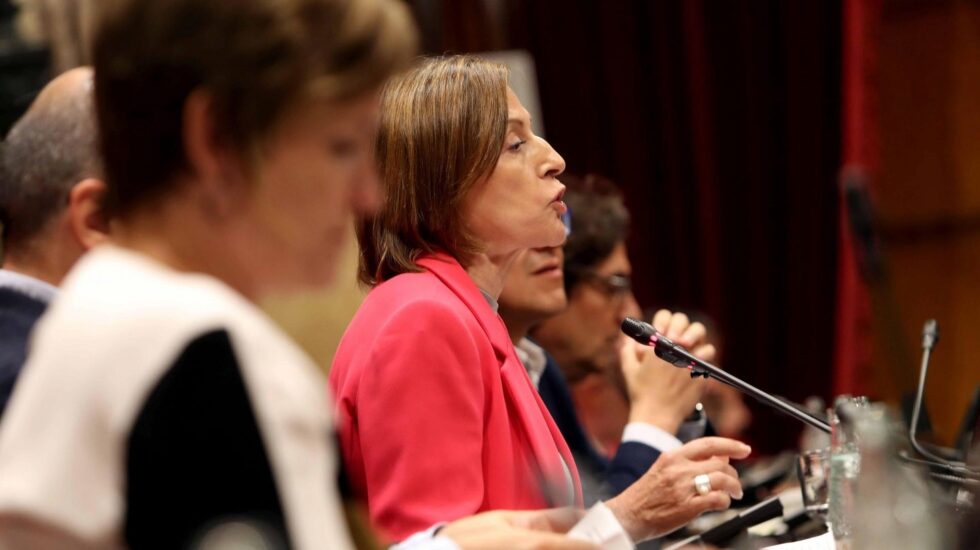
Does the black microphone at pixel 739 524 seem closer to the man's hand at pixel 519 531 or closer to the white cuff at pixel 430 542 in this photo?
the white cuff at pixel 430 542

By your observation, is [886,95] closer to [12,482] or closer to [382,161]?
[382,161]

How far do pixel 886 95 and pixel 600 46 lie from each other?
4.07 ft

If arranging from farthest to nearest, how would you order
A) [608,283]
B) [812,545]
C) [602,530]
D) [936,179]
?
1. [936,179]
2. [608,283]
3. [812,545]
4. [602,530]

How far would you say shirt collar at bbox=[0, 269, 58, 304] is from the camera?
171cm

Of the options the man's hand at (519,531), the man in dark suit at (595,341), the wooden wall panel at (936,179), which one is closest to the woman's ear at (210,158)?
the man's hand at (519,531)

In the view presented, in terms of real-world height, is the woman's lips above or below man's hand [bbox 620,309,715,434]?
above

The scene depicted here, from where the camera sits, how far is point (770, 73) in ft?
13.8

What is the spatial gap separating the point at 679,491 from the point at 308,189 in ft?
3.09

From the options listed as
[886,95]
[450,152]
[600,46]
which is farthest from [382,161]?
[886,95]

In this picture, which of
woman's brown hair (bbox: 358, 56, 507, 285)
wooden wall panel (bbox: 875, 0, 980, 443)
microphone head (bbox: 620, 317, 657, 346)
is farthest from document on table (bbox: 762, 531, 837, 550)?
wooden wall panel (bbox: 875, 0, 980, 443)

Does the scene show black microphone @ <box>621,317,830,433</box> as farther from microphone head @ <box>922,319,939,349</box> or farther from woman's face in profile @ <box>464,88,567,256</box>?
microphone head @ <box>922,319,939,349</box>

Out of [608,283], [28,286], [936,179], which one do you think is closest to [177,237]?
[28,286]

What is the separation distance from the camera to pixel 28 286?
1714 mm

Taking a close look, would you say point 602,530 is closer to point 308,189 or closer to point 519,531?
point 519,531
